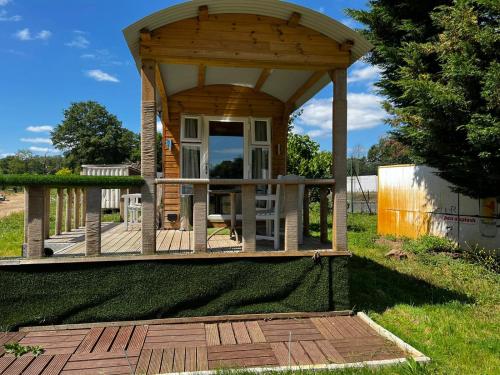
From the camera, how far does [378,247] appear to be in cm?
786

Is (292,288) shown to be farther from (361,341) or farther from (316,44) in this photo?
(316,44)

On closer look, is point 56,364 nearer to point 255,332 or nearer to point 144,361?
point 144,361

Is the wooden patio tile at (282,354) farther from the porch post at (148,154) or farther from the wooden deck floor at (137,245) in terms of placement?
the porch post at (148,154)

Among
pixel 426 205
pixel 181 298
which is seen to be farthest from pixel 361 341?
pixel 426 205

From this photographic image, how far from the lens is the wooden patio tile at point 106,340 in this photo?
295cm

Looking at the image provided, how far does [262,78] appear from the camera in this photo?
5.80m

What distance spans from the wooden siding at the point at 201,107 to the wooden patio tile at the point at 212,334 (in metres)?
3.28

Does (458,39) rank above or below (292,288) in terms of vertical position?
above

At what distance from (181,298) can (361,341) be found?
1699mm

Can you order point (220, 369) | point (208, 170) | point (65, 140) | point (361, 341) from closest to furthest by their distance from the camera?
point (220, 369) → point (361, 341) → point (208, 170) → point (65, 140)

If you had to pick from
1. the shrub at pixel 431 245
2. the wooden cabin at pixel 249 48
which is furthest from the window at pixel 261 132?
the shrub at pixel 431 245

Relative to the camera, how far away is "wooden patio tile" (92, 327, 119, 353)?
2949 millimetres

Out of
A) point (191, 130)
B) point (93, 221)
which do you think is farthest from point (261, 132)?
point (93, 221)

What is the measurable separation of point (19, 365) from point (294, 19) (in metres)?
3.95
